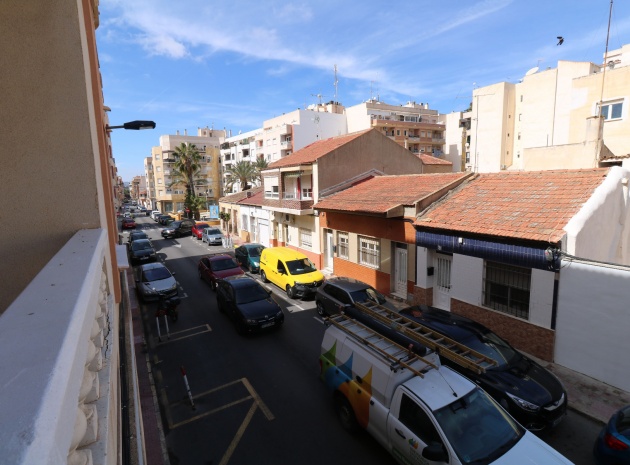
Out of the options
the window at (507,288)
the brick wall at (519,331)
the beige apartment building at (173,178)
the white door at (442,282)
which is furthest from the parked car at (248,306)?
the beige apartment building at (173,178)

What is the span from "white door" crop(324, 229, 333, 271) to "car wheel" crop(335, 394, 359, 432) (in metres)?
13.0

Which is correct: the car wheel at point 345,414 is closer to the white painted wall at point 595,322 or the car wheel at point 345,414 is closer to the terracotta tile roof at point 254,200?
the white painted wall at point 595,322

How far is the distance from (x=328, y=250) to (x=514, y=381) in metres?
13.9

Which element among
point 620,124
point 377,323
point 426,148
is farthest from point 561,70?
point 377,323

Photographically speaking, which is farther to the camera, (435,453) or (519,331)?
(519,331)

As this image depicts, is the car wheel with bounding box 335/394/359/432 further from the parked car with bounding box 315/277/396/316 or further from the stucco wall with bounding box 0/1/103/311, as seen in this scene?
the stucco wall with bounding box 0/1/103/311

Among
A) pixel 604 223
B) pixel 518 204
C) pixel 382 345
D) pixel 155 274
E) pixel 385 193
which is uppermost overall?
pixel 385 193

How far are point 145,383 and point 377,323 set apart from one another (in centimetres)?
654

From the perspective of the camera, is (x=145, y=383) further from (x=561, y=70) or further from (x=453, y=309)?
(x=561, y=70)

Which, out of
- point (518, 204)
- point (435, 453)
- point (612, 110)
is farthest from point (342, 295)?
point (612, 110)

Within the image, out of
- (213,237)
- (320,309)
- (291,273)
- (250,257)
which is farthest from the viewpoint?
(213,237)

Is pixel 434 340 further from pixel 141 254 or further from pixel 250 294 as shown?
pixel 141 254

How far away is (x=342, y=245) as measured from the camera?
63.8 ft

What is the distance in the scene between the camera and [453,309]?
13.0 m
